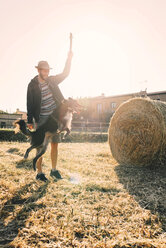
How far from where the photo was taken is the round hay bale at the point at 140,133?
4.85 metres

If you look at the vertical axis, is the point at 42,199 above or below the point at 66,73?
below

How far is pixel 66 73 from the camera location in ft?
12.7

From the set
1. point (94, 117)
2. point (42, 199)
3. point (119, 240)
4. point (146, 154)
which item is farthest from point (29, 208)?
point (94, 117)

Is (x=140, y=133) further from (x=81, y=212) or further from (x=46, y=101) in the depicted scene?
(x=81, y=212)

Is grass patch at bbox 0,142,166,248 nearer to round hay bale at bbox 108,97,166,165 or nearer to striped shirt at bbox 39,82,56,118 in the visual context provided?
round hay bale at bbox 108,97,166,165

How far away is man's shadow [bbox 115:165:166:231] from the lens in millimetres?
2695

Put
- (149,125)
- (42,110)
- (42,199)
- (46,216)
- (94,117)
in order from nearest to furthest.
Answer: (46,216) → (42,199) → (42,110) → (149,125) → (94,117)

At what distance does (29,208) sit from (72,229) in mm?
800

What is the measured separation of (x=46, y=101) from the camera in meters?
3.70

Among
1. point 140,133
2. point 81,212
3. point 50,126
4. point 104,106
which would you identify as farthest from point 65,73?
point 104,106

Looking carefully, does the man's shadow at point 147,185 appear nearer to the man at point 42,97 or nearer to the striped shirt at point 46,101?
the man at point 42,97

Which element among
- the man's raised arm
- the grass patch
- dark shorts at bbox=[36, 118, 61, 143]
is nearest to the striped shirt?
dark shorts at bbox=[36, 118, 61, 143]

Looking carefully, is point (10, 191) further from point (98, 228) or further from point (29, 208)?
point (98, 228)

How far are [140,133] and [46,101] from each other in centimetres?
307
